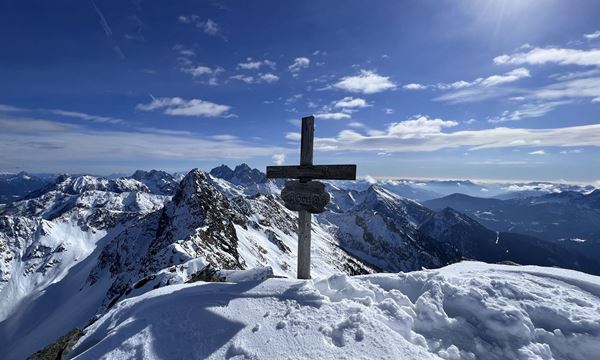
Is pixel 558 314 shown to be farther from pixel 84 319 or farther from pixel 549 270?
pixel 84 319

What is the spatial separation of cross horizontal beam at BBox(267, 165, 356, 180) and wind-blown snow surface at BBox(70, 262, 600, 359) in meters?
2.85

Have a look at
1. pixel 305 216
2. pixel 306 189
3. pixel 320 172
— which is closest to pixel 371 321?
pixel 305 216

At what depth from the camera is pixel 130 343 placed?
659 centimetres

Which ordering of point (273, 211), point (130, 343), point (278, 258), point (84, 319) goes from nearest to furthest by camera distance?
point (130, 343) → point (84, 319) → point (278, 258) → point (273, 211)

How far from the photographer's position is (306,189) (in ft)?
31.3

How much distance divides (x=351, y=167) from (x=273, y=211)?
191 m

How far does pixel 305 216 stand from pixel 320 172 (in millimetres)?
1421

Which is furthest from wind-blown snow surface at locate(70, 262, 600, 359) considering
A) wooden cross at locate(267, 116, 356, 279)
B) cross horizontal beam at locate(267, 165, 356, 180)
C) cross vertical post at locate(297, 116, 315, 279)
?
cross horizontal beam at locate(267, 165, 356, 180)

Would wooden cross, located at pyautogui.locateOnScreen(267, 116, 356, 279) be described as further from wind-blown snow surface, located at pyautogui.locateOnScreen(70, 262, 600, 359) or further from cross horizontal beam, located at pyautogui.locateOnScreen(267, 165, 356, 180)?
wind-blown snow surface, located at pyautogui.locateOnScreen(70, 262, 600, 359)

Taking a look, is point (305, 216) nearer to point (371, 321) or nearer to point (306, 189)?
point (306, 189)

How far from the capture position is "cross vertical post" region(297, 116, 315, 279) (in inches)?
382

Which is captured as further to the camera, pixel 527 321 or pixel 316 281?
pixel 316 281

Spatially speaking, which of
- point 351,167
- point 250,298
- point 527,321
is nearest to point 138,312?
point 250,298

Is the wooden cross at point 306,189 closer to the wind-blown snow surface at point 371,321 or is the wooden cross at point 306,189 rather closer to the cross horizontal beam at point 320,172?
the cross horizontal beam at point 320,172
